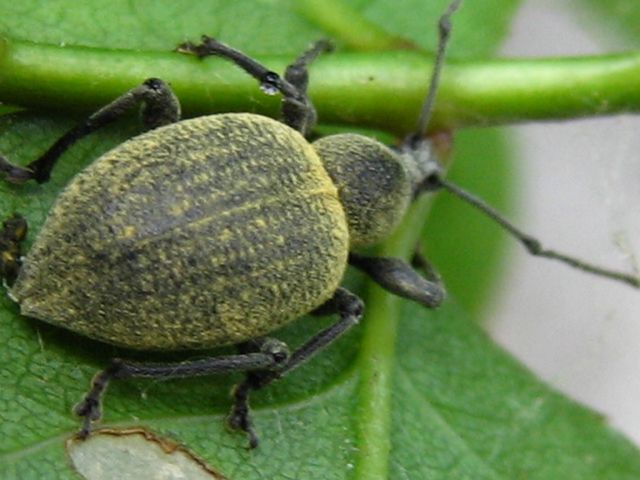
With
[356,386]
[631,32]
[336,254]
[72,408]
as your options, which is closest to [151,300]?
[72,408]

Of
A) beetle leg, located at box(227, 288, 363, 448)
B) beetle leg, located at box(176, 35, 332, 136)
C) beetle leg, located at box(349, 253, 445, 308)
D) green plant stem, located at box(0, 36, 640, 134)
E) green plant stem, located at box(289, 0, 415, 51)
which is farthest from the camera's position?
green plant stem, located at box(289, 0, 415, 51)

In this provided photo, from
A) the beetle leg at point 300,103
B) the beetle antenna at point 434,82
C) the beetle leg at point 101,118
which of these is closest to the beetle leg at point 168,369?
the beetle leg at point 101,118

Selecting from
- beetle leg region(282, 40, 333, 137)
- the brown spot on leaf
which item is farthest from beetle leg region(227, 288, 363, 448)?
beetle leg region(282, 40, 333, 137)

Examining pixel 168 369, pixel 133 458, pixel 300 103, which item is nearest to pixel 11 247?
pixel 168 369

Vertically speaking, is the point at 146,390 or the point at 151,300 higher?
the point at 151,300

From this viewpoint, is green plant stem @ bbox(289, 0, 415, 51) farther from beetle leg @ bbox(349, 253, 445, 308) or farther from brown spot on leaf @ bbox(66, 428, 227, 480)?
brown spot on leaf @ bbox(66, 428, 227, 480)

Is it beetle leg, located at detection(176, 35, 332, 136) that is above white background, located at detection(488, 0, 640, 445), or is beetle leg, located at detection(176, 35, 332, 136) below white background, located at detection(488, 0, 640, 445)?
above

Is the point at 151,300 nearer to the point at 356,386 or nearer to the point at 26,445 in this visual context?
the point at 26,445
